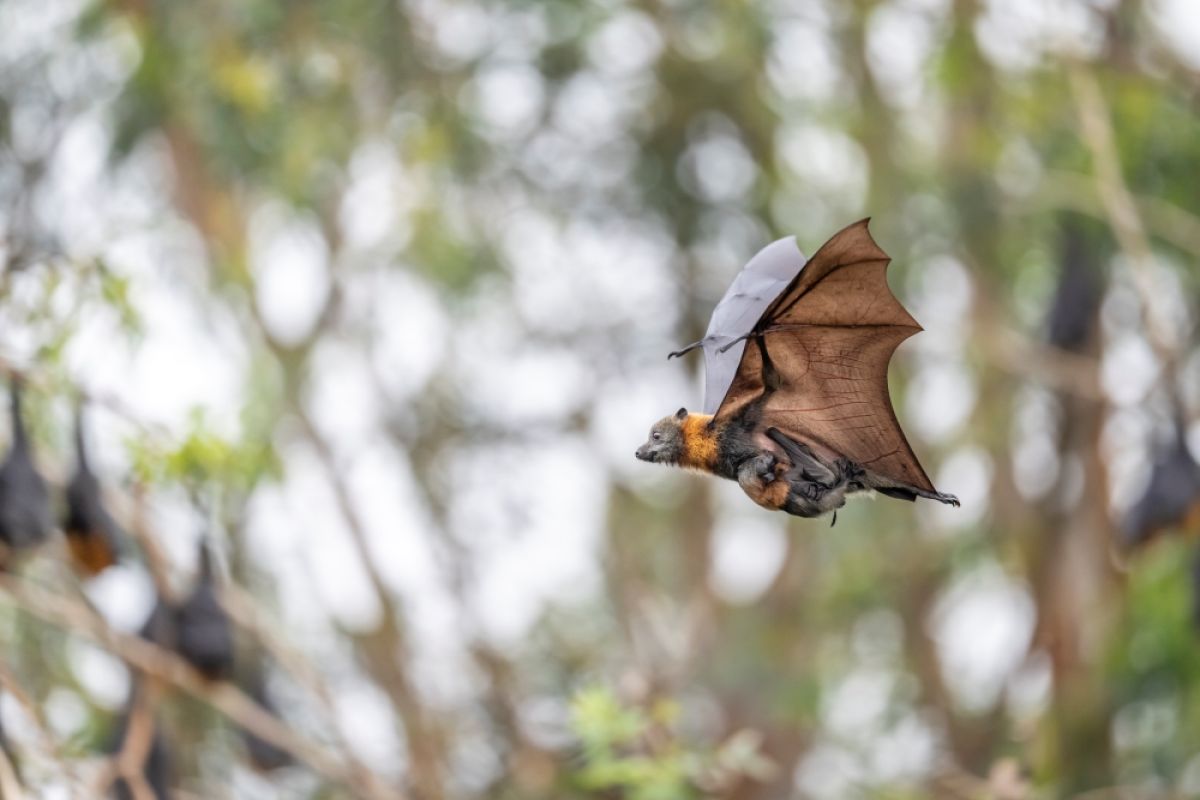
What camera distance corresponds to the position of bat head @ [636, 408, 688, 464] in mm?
2789

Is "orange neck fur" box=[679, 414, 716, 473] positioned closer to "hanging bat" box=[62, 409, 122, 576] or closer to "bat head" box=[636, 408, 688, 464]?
"bat head" box=[636, 408, 688, 464]

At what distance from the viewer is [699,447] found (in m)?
2.76

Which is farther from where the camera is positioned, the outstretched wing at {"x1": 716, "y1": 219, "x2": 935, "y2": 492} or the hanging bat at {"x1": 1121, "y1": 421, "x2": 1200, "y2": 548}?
the hanging bat at {"x1": 1121, "y1": 421, "x2": 1200, "y2": 548}

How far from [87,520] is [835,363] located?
3.69 meters

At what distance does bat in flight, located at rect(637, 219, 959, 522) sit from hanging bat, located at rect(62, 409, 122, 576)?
3393mm

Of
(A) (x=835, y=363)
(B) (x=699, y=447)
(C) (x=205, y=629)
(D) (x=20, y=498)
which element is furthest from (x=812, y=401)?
(C) (x=205, y=629)

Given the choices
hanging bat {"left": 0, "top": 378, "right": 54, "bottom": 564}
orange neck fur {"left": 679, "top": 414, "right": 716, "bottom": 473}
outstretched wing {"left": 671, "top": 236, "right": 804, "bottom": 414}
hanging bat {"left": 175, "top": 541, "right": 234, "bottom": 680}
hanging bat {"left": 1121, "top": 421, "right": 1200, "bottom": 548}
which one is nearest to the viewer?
orange neck fur {"left": 679, "top": 414, "right": 716, "bottom": 473}

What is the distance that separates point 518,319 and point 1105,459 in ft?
13.2

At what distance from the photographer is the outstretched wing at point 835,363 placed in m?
2.77

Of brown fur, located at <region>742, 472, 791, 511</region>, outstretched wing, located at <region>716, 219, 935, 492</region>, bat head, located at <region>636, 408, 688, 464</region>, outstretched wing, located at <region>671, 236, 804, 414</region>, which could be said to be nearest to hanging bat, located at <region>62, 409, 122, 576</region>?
outstretched wing, located at <region>671, 236, 804, 414</region>

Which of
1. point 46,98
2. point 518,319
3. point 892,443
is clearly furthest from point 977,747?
point 892,443

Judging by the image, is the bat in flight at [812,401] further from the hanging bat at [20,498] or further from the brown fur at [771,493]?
the hanging bat at [20,498]

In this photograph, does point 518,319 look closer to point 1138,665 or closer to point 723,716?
point 723,716

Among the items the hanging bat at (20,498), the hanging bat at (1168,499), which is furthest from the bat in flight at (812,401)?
the hanging bat at (1168,499)
